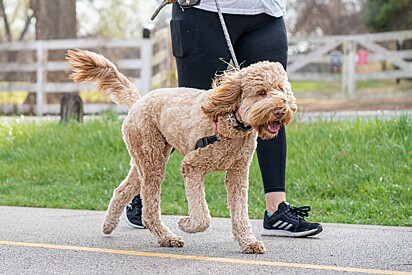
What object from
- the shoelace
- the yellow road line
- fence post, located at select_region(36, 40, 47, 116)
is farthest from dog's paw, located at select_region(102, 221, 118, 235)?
fence post, located at select_region(36, 40, 47, 116)

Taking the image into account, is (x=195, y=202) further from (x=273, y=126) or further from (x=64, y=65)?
(x=64, y=65)

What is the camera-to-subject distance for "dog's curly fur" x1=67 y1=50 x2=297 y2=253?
4.39m

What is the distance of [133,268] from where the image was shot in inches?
173

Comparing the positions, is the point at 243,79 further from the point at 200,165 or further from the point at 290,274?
the point at 290,274

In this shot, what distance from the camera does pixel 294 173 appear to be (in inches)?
301

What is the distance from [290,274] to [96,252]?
1276 mm

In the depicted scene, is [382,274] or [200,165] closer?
[382,274]

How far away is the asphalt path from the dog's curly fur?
18 cm

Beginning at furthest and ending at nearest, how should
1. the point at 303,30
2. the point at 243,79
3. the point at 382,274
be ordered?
1. the point at 303,30
2. the point at 243,79
3. the point at 382,274

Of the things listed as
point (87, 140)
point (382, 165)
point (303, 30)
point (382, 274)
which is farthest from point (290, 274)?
point (303, 30)

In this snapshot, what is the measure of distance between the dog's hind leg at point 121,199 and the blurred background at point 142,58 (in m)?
6.69

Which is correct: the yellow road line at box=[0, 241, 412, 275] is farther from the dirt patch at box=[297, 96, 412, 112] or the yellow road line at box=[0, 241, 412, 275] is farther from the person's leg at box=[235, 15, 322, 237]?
the dirt patch at box=[297, 96, 412, 112]

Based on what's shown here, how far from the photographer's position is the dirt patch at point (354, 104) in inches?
636

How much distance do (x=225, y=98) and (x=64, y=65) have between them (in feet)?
40.8
